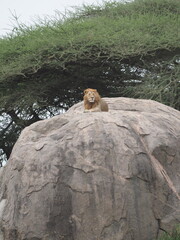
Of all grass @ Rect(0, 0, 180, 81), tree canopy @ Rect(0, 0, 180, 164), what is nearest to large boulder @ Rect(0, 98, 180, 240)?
tree canopy @ Rect(0, 0, 180, 164)

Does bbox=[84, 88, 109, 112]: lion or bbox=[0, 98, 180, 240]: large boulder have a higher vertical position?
bbox=[84, 88, 109, 112]: lion

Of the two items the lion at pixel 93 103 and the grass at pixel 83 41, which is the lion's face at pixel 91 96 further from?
the grass at pixel 83 41

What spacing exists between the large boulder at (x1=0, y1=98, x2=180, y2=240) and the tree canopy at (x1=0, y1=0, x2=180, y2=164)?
5.01 meters

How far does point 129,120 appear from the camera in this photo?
640 cm

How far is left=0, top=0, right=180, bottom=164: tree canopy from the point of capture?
38.4 ft

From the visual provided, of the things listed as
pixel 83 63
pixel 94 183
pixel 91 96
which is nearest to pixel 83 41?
pixel 83 63

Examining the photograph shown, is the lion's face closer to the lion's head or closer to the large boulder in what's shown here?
the lion's head

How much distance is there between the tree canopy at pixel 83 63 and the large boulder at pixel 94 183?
501 centimetres

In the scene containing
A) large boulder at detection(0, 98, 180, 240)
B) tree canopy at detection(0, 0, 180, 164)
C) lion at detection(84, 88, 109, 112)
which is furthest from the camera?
tree canopy at detection(0, 0, 180, 164)

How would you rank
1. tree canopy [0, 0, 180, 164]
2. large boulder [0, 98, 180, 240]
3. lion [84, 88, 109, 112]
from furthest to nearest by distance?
tree canopy [0, 0, 180, 164]
lion [84, 88, 109, 112]
large boulder [0, 98, 180, 240]

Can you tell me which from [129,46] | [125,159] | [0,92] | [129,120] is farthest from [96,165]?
[0,92]

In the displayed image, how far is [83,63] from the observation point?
12117 mm

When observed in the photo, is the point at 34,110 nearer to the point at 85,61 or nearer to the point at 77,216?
the point at 85,61

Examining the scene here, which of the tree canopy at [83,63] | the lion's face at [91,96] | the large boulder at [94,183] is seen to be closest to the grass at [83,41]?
the tree canopy at [83,63]
